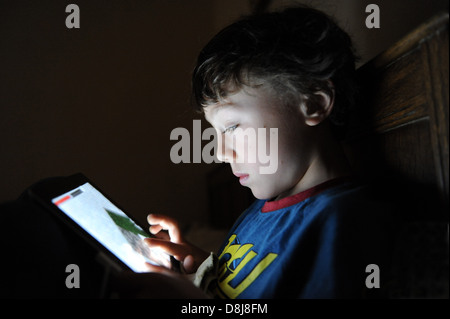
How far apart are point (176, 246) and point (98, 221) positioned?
189 mm

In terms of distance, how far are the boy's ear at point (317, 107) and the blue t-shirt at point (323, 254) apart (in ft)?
0.34

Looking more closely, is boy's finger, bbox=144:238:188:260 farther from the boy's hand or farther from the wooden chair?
the wooden chair

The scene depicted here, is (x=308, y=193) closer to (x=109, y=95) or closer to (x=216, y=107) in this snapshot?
(x=216, y=107)

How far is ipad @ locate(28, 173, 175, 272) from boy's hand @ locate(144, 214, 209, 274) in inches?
0.6

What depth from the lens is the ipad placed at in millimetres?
358

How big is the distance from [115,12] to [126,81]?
36cm

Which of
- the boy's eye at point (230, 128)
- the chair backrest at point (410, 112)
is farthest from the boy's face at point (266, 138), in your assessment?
the chair backrest at point (410, 112)

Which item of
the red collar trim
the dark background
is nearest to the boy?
the red collar trim

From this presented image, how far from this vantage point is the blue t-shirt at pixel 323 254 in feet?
1.13

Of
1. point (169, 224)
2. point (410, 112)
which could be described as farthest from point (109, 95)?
point (410, 112)

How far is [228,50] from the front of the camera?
21.8 inches

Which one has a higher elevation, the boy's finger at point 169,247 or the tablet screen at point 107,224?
the tablet screen at point 107,224

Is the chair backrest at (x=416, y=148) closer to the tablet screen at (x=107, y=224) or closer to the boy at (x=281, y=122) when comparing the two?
the boy at (x=281, y=122)
